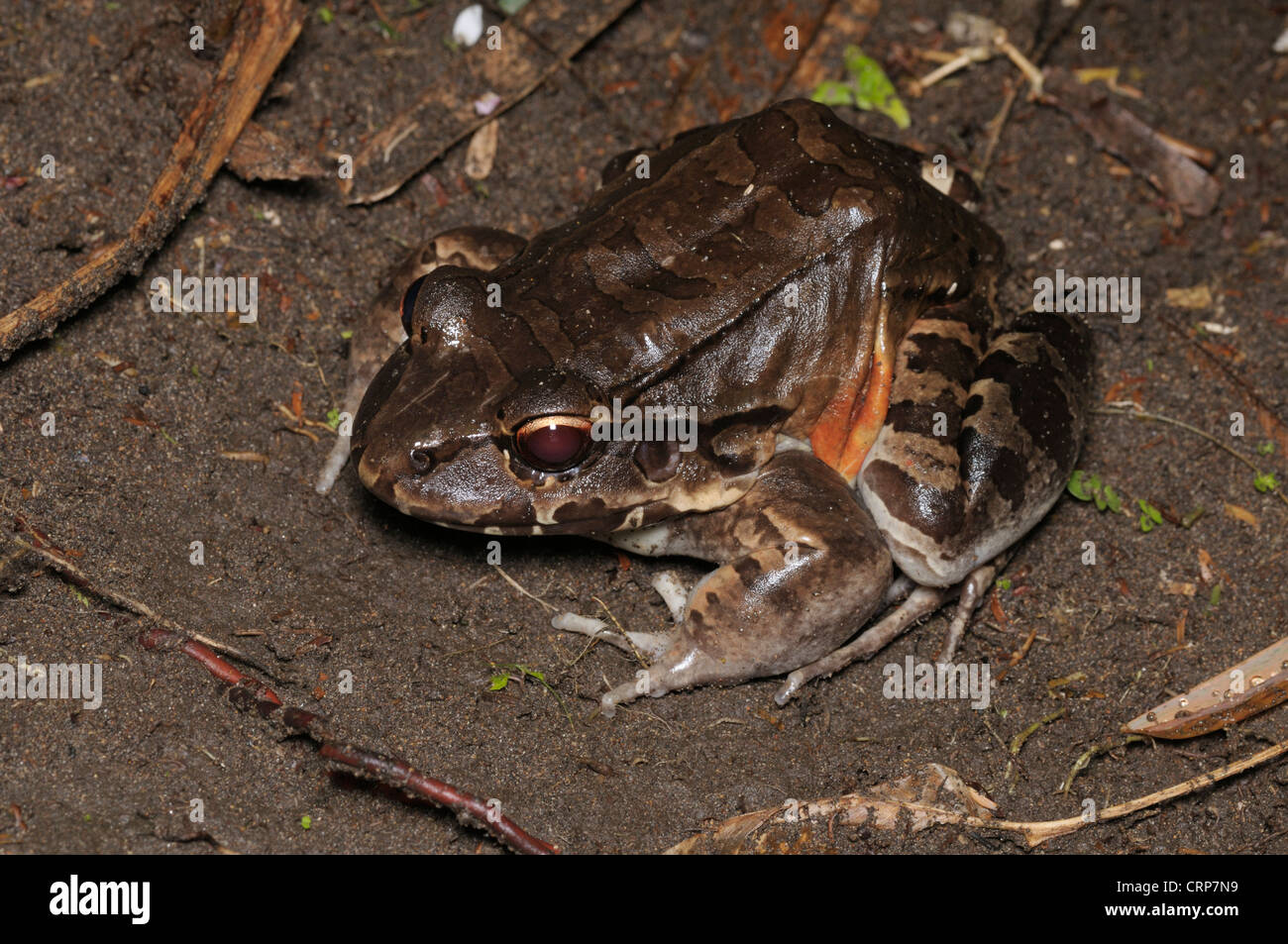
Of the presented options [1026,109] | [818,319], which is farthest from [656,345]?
[1026,109]

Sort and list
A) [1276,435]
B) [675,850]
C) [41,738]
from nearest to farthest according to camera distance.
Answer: [41,738] < [675,850] < [1276,435]

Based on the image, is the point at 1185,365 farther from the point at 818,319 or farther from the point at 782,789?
the point at 782,789

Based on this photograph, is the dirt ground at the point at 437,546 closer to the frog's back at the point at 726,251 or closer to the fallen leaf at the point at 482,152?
the fallen leaf at the point at 482,152

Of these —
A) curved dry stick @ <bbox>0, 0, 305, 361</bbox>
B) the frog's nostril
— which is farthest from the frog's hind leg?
curved dry stick @ <bbox>0, 0, 305, 361</bbox>
